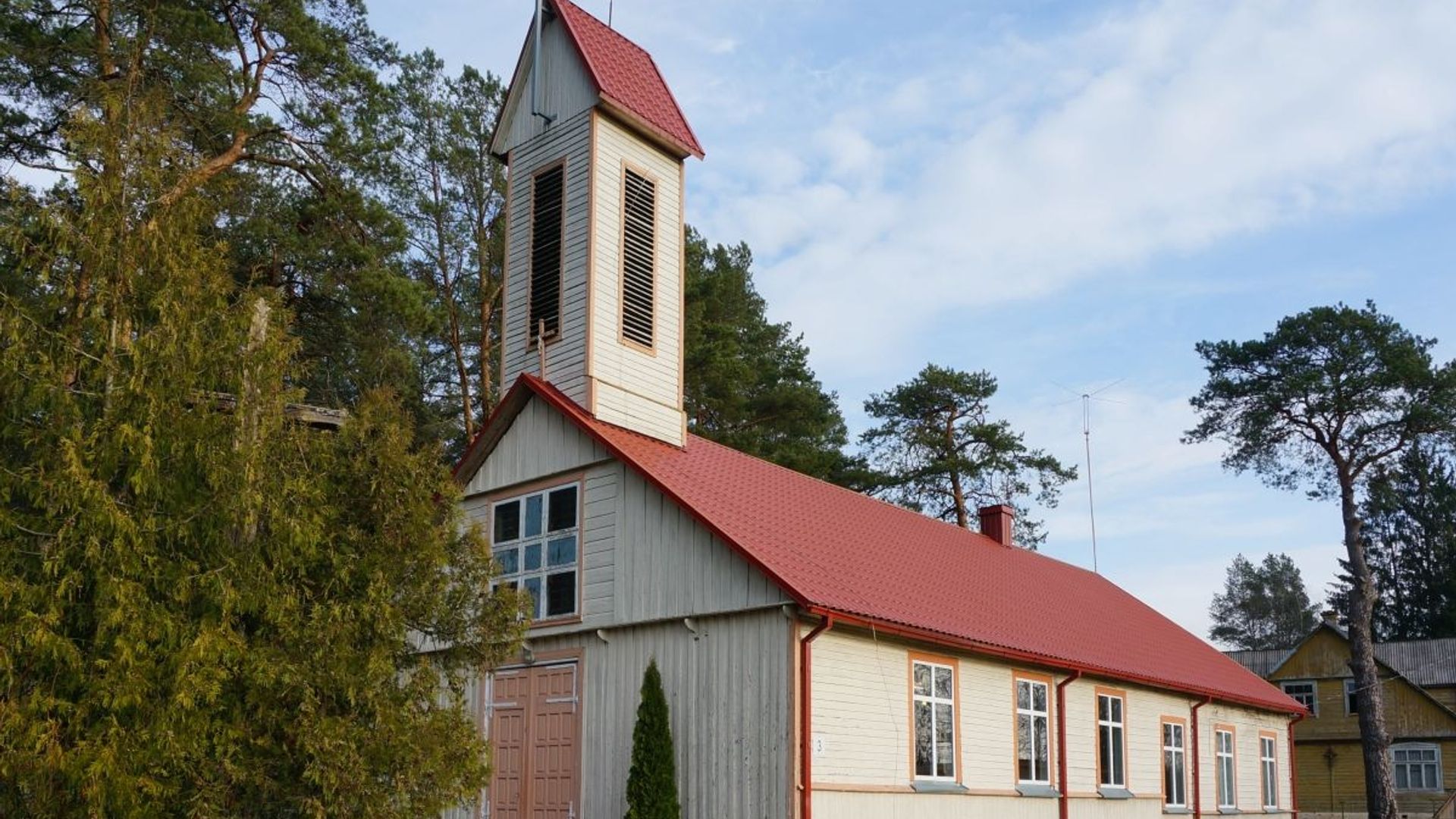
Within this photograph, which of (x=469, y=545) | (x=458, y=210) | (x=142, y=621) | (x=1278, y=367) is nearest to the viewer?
(x=142, y=621)

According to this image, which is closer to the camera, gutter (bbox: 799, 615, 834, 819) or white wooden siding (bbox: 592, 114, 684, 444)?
gutter (bbox: 799, 615, 834, 819)

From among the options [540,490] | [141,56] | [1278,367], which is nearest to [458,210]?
[141,56]

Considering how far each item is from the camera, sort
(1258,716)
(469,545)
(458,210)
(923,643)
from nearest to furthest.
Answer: (469,545) → (923,643) → (1258,716) → (458,210)

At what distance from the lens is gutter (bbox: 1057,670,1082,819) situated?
20.3 metres

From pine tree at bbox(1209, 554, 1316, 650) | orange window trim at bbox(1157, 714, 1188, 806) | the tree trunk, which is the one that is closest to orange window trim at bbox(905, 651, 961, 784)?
orange window trim at bbox(1157, 714, 1188, 806)

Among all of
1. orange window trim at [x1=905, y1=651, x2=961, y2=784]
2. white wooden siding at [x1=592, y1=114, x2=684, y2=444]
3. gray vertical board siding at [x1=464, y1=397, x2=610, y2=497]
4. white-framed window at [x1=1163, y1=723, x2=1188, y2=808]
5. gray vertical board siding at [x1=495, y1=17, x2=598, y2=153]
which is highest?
gray vertical board siding at [x1=495, y1=17, x2=598, y2=153]

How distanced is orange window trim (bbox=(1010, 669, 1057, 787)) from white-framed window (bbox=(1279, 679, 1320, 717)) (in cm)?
3401

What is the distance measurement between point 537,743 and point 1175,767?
12387 mm

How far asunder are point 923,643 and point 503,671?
600cm

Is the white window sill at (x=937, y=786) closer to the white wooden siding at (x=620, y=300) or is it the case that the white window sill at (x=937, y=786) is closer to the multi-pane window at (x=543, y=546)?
the multi-pane window at (x=543, y=546)

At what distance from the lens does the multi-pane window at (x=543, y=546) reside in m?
18.5

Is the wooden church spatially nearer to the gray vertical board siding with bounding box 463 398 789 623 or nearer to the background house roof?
the gray vertical board siding with bounding box 463 398 789 623

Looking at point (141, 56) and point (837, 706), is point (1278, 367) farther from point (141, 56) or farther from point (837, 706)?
point (141, 56)

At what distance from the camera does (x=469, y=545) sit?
533 inches
